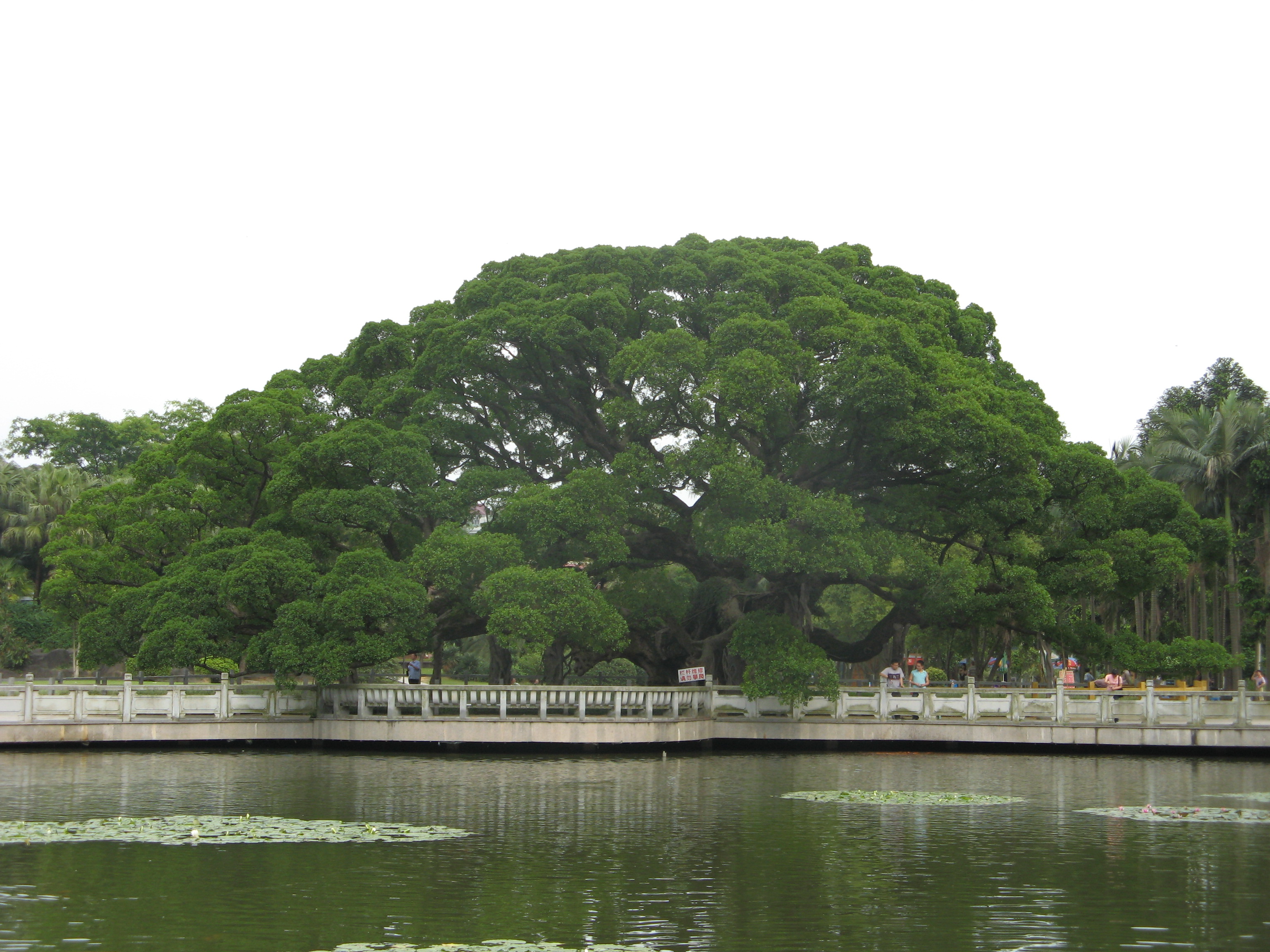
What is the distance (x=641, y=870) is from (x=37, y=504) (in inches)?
2248

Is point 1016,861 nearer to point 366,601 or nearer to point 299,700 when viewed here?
point 366,601

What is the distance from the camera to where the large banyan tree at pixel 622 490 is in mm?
35062

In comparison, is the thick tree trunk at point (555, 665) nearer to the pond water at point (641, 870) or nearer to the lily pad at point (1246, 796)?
the pond water at point (641, 870)

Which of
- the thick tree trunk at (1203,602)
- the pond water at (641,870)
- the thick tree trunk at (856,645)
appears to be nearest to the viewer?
the pond water at (641,870)

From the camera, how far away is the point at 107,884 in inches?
549

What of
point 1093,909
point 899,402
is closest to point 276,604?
point 899,402

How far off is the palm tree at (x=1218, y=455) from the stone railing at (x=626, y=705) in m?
16.7

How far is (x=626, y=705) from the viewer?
116ft

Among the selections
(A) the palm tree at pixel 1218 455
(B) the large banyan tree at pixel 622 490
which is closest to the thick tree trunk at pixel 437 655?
(B) the large banyan tree at pixel 622 490

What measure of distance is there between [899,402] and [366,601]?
1535cm

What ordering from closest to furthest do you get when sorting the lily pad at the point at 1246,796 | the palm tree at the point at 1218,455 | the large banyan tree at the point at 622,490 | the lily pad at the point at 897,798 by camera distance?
the lily pad at the point at 897,798 < the lily pad at the point at 1246,796 < the large banyan tree at the point at 622,490 < the palm tree at the point at 1218,455

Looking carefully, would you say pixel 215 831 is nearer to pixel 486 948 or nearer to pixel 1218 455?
pixel 486 948

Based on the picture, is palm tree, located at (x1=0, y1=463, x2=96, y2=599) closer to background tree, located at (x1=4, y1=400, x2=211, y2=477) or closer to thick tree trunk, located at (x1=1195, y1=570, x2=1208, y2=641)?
background tree, located at (x1=4, y1=400, x2=211, y2=477)

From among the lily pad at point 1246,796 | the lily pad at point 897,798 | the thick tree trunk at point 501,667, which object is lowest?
the lily pad at point 897,798
